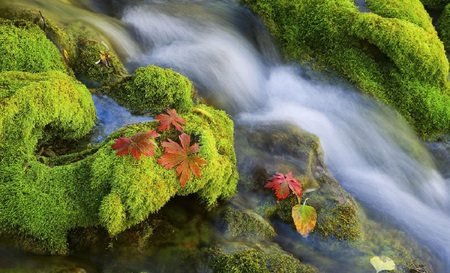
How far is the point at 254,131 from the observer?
17.7 feet

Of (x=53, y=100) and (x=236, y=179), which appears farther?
(x=236, y=179)

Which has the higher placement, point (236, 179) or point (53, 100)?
point (53, 100)

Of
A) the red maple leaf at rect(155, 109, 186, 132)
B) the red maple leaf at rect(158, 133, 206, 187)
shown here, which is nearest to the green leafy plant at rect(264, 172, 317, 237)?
the red maple leaf at rect(158, 133, 206, 187)

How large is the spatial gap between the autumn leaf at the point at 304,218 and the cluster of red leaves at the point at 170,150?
1302mm

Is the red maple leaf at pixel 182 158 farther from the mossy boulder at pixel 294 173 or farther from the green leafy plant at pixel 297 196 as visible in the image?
the green leafy plant at pixel 297 196

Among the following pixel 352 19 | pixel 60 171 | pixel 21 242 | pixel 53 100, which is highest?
pixel 352 19

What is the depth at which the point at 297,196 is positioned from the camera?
15.0 feet

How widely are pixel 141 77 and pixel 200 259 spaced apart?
7.80 feet

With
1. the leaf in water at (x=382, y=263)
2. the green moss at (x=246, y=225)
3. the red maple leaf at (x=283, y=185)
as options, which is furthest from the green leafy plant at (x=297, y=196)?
the leaf in water at (x=382, y=263)

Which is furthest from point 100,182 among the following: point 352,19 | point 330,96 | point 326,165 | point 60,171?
point 352,19

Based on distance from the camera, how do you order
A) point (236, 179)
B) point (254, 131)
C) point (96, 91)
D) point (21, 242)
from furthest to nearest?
point (254, 131) → point (96, 91) → point (236, 179) → point (21, 242)

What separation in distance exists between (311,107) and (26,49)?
4.00 meters

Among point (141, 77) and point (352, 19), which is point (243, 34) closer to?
point (352, 19)

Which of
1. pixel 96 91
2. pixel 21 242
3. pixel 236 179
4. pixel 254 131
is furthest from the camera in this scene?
pixel 254 131
